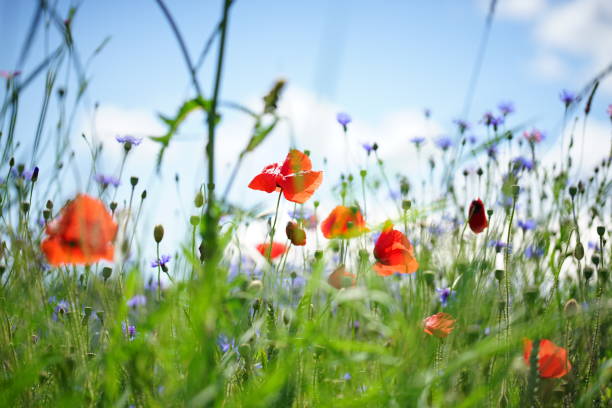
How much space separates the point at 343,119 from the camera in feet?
7.61

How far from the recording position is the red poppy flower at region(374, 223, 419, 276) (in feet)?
4.07

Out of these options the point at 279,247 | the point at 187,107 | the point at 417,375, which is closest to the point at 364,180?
the point at 279,247

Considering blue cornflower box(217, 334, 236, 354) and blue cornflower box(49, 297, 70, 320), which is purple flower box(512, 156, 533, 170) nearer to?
blue cornflower box(217, 334, 236, 354)

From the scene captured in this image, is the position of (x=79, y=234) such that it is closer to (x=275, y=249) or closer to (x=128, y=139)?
(x=275, y=249)

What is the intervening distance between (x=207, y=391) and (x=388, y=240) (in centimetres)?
78

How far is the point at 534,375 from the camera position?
2.79 ft

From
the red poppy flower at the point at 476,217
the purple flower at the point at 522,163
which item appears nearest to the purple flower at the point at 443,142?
the purple flower at the point at 522,163

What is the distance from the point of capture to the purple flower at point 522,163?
2187 millimetres

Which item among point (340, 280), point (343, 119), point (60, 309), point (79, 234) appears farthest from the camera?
point (343, 119)

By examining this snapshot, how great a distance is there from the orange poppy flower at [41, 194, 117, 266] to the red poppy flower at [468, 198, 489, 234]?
0.88 metres

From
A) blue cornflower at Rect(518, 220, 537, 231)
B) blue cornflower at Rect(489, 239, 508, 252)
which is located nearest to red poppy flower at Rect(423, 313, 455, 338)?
blue cornflower at Rect(489, 239, 508, 252)

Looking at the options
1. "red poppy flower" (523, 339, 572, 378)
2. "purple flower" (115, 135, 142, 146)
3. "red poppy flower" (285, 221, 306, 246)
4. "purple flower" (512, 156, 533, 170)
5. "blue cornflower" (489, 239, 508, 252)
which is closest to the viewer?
"red poppy flower" (523, 339, 572, 378)

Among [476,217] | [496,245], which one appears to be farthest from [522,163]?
[476,217]

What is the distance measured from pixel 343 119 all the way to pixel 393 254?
3.87 feet
